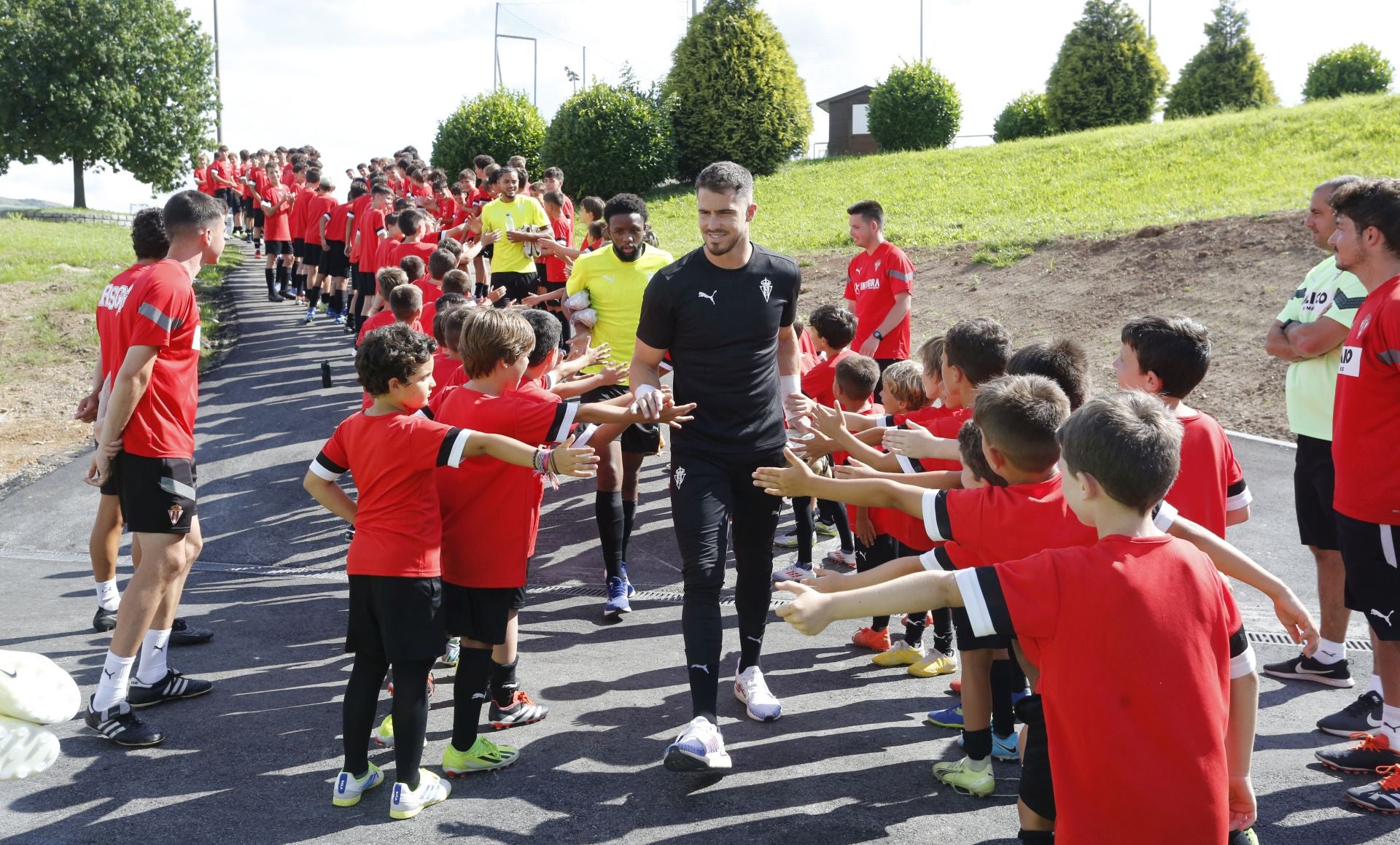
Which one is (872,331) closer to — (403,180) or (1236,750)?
(1236,750)

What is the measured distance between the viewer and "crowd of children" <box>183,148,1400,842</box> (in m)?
2.36

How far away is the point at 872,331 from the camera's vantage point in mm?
7980

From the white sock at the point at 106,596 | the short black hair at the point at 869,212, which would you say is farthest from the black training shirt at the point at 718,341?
the short black hair at the point at 869,212

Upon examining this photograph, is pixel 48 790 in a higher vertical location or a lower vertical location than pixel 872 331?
lower

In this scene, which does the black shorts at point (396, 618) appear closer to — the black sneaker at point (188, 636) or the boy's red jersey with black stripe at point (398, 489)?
the boy's red jersey with black stripe at point (398, 489)

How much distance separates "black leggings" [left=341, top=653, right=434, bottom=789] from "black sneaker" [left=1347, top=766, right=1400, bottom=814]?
3.38 m

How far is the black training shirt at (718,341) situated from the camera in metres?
4.35

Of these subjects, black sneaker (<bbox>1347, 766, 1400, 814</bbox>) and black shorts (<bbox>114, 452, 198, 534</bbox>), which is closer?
black sneaker (<bbox>1347, 766, 1400, 814</bbox>)

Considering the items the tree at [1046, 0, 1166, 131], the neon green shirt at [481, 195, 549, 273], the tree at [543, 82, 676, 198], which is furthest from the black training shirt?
the tree at [1046, 0, 1166, 131]

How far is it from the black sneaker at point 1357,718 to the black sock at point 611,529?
3567mm

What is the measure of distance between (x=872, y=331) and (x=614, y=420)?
4.03 metres

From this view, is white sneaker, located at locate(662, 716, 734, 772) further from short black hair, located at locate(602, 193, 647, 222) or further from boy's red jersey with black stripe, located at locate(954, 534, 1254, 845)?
short black hair, located at locate(602, 193, 647, 222)

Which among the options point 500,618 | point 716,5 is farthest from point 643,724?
point 716,5

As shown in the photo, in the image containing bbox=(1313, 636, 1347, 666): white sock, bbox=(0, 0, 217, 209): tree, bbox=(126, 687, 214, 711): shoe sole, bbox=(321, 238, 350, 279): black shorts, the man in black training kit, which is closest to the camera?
the man in black training kit
